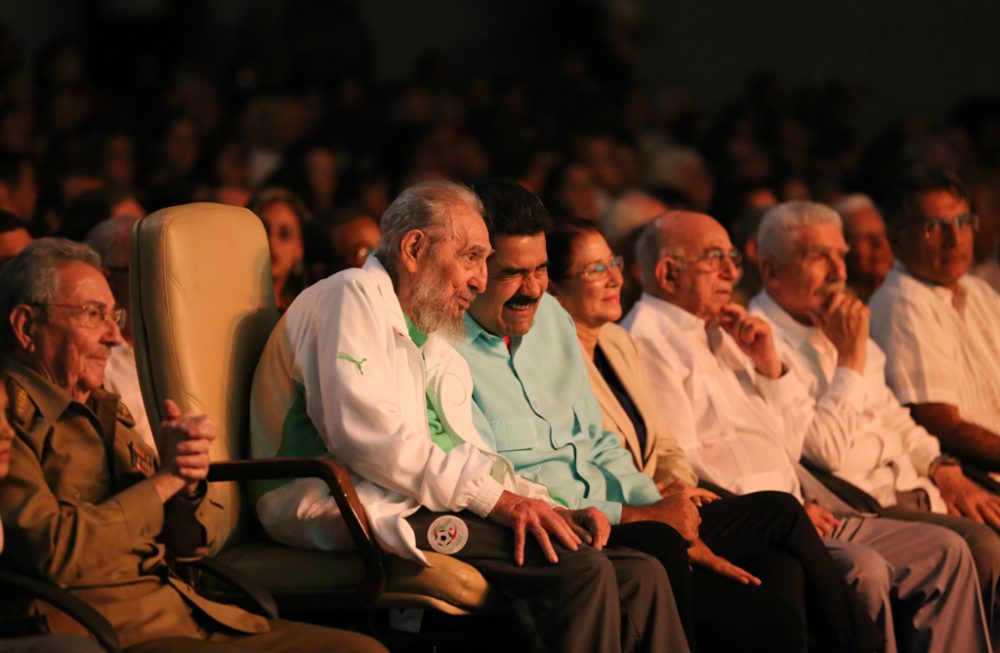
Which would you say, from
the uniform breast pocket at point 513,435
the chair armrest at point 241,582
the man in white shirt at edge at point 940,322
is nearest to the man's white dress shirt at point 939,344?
the man in white shirt at edge at point 940,322

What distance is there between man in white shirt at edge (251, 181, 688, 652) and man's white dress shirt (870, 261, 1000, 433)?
2.09 m

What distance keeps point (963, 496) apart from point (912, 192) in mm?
1153

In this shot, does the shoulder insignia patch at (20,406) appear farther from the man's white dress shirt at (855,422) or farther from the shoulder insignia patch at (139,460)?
the man's white dress shirt at (855,422)

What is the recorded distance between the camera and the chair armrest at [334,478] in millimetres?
3279

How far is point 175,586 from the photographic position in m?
3.19

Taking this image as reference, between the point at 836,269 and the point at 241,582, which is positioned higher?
the point at 836,269

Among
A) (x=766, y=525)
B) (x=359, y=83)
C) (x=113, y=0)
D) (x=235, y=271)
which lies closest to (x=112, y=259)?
(x=235, y=271)

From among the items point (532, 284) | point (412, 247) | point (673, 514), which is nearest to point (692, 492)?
point (673, 514)

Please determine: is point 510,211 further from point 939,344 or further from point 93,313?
point 939,344

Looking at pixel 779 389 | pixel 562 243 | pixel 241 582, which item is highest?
pixel 562 243

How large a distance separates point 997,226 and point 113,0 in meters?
6.26

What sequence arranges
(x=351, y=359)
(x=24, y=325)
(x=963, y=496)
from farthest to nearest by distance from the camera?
(x=963, y=496) < (x=351, y=359) < (x=24, y=325)

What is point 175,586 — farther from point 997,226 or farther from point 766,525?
point 997,226

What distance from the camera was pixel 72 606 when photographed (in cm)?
281
